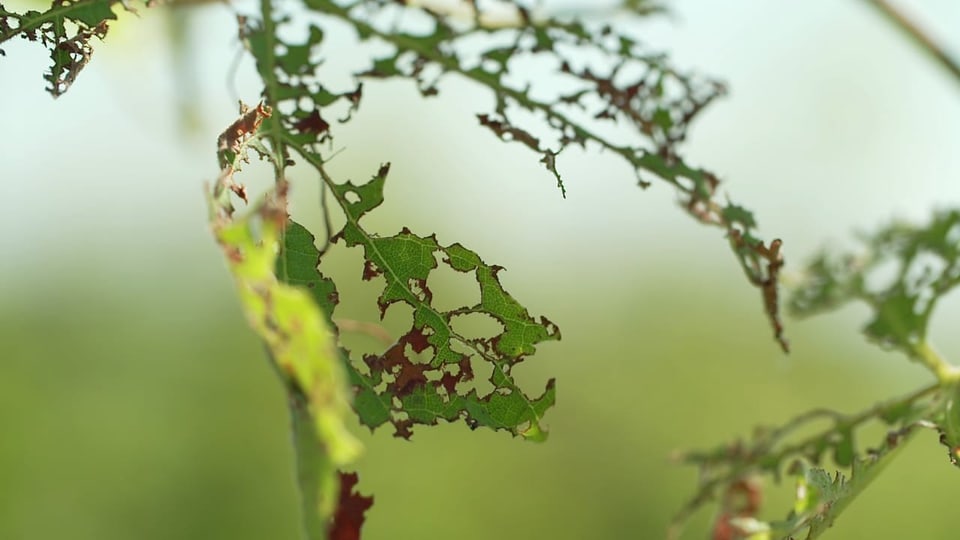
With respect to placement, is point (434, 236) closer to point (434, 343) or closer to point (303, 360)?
point (434, 343)

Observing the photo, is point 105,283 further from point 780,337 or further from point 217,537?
point 780,337

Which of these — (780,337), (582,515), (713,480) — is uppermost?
(582,515)

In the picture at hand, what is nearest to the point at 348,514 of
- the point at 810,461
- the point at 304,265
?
the point at 304,265

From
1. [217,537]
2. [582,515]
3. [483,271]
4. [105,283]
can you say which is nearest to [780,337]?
[483,271]

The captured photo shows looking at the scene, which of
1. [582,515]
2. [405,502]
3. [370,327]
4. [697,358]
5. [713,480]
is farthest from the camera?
[697,358]

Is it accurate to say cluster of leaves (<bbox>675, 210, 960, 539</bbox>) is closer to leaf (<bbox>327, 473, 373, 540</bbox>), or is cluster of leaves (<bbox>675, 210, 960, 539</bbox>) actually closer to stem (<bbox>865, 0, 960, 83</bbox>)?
leaf (<bbox>327, 473, 373, 540</bbox>)

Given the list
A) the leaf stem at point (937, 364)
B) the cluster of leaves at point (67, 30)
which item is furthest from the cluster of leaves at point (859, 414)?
the cluster of leaves at point (67, 30)
